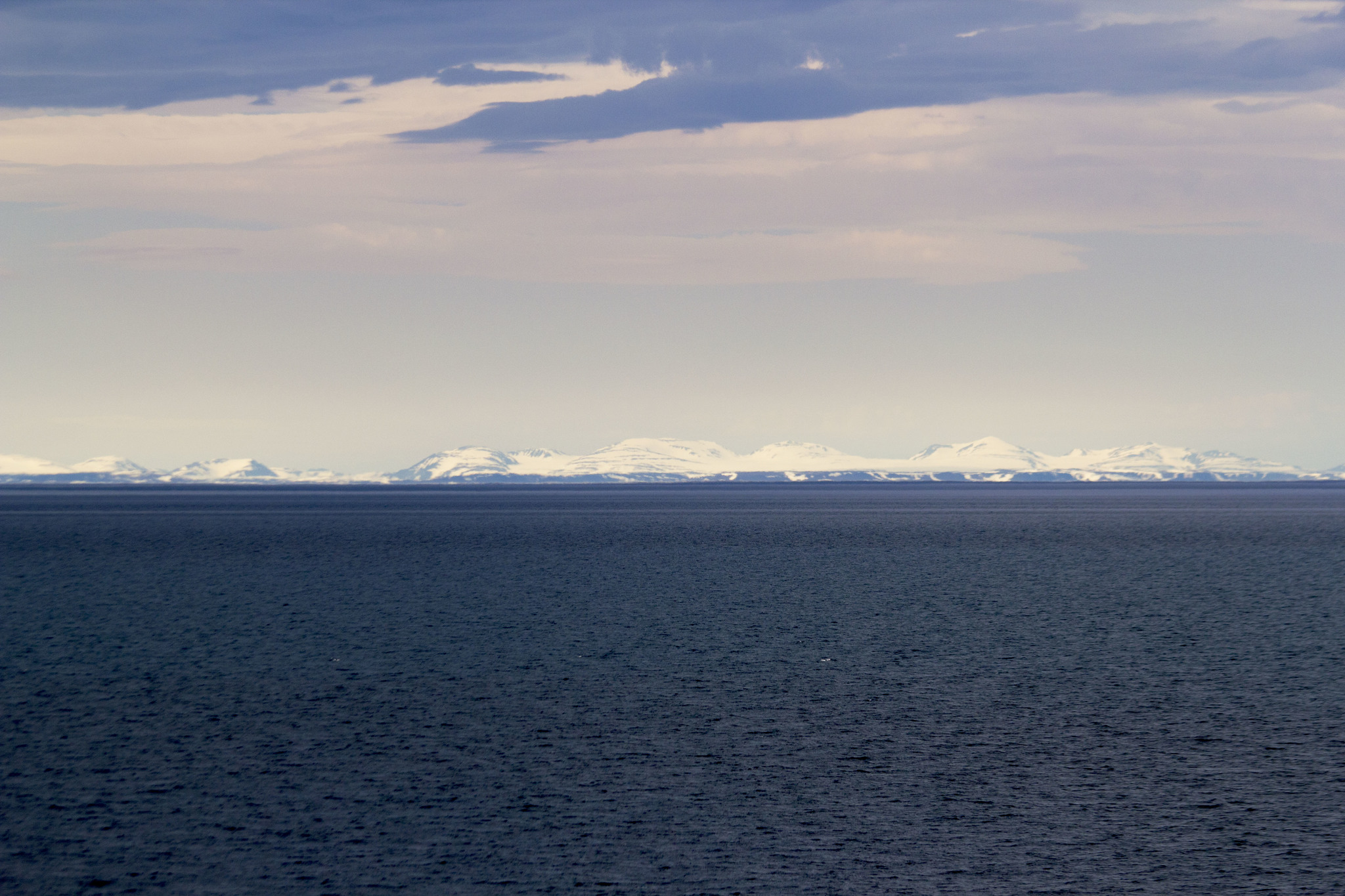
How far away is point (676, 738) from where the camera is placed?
14.9 m

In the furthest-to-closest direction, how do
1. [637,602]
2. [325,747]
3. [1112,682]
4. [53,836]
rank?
[637,602] → [1112,682] → [325,747] → [53,836]

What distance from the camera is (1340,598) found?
108ft

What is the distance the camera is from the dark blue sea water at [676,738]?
9945 millimetres

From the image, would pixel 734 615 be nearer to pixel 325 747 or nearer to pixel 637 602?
pixel 637 602

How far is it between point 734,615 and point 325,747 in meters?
15.7

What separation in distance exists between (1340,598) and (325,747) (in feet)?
88.8

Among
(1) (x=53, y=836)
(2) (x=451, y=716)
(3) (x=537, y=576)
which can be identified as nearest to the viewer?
(1) (x=53, y=836)

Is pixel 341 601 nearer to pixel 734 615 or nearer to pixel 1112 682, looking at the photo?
pixel 734 615

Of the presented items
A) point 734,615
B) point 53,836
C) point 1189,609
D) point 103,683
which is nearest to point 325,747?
point 53,836

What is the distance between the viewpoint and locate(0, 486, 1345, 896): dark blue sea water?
32.6 ft

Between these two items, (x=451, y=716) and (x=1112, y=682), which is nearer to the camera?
(x=451, y=716)

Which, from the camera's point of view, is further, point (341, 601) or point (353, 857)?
point (341, 601)

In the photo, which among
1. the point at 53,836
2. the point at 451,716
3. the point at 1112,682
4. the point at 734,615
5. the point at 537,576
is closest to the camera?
the point at 53,836

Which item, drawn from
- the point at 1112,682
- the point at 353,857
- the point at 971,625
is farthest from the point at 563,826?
the point at 971,625
